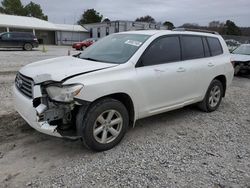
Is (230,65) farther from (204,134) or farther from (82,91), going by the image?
(82,91)

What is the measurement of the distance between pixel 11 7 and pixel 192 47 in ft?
249

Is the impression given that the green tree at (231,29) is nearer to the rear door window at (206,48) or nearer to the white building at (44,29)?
the white building at (44,29)

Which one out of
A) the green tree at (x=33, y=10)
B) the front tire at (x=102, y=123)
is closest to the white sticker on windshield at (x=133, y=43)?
the front tire at (x=102, y=123)

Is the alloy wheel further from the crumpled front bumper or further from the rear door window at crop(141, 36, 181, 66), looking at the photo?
the rear door window at crop(141, 36, 181, 66)

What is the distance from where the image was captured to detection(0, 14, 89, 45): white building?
41688 mm

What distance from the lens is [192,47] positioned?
5.37m

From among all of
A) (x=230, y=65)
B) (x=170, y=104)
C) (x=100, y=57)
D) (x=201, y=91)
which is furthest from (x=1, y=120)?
(x=230, y=65)

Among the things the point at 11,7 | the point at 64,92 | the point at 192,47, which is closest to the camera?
the point at 64,92

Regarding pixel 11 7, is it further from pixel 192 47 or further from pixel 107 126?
pixel 107 126

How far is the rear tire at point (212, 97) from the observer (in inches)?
230

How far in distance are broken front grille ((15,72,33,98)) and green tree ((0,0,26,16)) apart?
→ 7579cm

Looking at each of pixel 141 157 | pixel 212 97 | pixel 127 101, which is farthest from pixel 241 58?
pixel 141 157

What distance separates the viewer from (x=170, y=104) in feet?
15.8

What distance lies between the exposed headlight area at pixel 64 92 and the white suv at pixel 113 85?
1 cm
